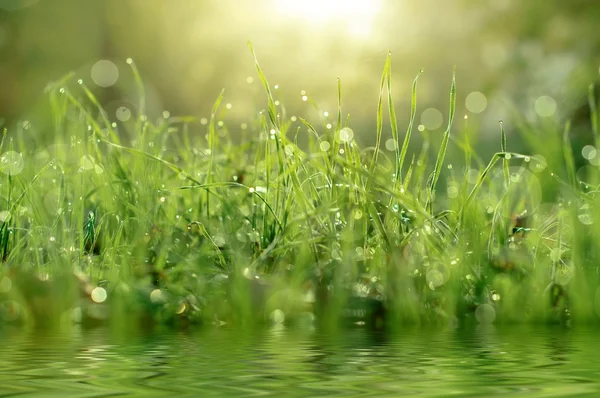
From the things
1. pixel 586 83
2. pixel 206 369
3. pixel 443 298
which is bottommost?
pixel 206 369

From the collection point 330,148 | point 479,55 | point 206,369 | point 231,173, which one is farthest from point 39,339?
point 479,55

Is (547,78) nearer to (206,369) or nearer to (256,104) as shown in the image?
(256,104)

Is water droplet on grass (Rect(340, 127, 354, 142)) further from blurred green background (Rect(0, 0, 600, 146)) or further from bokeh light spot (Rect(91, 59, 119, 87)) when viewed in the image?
blurred green background (Rect(0, 0, 600, 146))

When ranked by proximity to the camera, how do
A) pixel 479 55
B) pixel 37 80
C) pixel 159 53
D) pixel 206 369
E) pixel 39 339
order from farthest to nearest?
pixel 159 53
pixel 37 80
pixel 479 55
pixel 39 339
pixel 206 369

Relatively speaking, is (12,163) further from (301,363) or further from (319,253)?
(301,363)

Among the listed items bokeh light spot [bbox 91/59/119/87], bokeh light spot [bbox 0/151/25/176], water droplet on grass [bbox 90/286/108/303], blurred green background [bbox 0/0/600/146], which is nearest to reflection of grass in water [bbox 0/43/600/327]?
water droplet on grass [bbox 90/286/108/303]

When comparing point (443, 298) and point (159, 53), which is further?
point (159, 53)

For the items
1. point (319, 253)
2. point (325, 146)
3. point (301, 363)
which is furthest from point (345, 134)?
point (301, 363)
